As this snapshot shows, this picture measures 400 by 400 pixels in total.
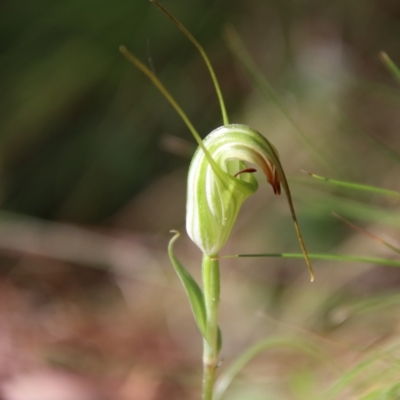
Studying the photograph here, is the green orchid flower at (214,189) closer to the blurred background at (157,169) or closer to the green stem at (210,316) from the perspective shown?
the green stem at (210,316)

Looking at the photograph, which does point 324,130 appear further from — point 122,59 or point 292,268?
point 122,59

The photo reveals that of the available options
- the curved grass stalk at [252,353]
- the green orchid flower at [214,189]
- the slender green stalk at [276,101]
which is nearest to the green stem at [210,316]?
the green orchid flower at [214,189]

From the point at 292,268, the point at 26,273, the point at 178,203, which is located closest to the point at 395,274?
the point at 292,268

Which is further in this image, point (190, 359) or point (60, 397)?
point (190, 359)

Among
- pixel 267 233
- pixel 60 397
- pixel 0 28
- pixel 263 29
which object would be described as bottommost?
pixel 60 397

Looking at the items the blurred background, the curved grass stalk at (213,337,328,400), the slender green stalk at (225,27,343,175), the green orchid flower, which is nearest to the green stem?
the green orchid flower

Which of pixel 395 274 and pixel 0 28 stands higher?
pixel 0 28

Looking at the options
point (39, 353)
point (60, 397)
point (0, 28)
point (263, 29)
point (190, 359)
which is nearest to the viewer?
point (60, 397)
